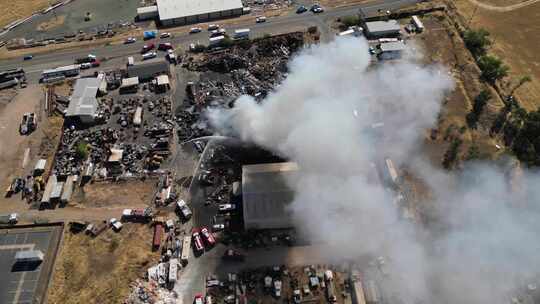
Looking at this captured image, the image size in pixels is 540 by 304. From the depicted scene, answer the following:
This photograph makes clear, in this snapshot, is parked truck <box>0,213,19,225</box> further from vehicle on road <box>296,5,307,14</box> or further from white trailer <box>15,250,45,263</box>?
vehicle on road <box>296,5,307,14</box>

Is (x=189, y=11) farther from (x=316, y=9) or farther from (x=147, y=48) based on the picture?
(x=316, y=9)

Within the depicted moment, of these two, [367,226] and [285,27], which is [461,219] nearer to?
[367,226]

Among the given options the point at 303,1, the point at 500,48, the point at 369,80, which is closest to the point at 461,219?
the point at 369,80

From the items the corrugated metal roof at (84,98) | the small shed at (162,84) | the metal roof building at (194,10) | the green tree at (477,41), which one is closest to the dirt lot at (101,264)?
the corrugated metal roof at (84,98)

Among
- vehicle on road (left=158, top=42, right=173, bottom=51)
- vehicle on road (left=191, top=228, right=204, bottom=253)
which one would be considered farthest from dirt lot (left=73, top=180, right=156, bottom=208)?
vehicle on road (left=158, top=42, right=173, bottom=51)

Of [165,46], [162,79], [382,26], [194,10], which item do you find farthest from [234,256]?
[194,10]
